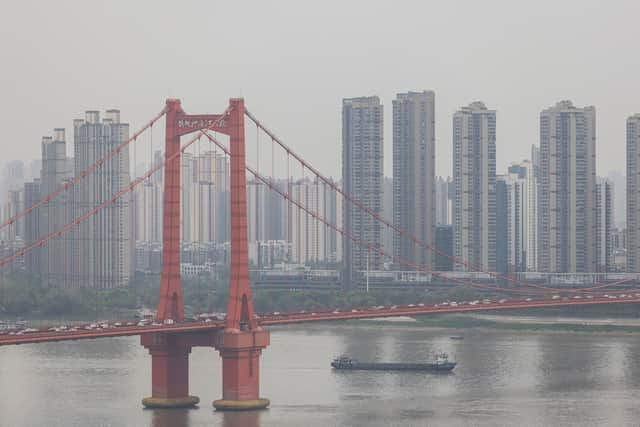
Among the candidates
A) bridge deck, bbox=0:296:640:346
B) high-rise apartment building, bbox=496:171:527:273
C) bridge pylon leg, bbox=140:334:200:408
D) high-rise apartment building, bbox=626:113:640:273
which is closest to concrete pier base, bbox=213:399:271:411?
bridge pylon leg, bbox=140:334:200:408

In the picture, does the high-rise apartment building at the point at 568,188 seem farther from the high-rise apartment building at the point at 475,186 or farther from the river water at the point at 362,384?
the river water at the point at 362,384

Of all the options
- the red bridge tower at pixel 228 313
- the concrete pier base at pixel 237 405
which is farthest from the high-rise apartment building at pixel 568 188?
the concrete pier base at pixel 237 405

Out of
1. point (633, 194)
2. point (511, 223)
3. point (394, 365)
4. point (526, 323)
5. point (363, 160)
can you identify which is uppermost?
point (363, 160)

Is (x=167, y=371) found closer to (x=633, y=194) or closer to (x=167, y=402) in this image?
(x=167, y=402)

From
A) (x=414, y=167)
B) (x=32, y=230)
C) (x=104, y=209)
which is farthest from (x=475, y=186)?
(x=32, y=230)

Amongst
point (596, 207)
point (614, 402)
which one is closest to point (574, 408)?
point (614, 402)

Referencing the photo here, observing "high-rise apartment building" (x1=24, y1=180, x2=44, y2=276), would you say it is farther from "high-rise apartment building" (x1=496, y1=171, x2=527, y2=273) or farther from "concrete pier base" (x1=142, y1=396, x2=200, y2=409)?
"concrete pier base" (x1=142, y1=396, x2=200, y2=409)

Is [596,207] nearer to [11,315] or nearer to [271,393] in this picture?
[11,315]
